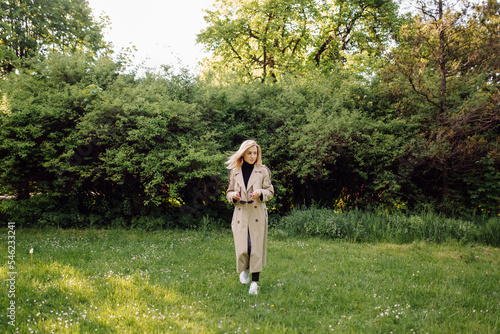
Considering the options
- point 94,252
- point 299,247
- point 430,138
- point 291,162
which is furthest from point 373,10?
point 94,252

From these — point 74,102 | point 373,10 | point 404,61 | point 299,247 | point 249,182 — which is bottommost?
point 299,247

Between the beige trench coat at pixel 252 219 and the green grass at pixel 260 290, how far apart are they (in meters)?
0.44

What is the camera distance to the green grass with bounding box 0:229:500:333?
3492 millimetres

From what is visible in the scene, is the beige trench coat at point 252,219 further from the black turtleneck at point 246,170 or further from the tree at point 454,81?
the tree at point 454,81

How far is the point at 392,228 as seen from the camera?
25.5 feet

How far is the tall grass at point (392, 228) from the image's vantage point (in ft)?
24.7

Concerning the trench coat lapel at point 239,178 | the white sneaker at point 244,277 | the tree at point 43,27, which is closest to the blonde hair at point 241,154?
the trench coat lapel at point 239,178

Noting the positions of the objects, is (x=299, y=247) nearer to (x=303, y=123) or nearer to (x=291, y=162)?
(x=291, y=162)

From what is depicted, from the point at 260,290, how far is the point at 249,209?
1148mm

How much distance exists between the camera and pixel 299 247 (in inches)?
272

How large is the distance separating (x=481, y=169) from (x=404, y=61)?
144 inches

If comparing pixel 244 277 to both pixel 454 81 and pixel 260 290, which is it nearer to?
pixel 260 290

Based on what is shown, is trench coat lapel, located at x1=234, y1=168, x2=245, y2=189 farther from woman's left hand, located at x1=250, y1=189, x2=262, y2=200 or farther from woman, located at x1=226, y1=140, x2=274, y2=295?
woman's left hand, located at x1=250, y1=189, x2=262, y2=200

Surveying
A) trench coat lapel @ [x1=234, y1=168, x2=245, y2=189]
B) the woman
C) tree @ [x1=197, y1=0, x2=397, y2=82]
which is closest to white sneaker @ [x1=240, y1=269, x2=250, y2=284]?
the woman
